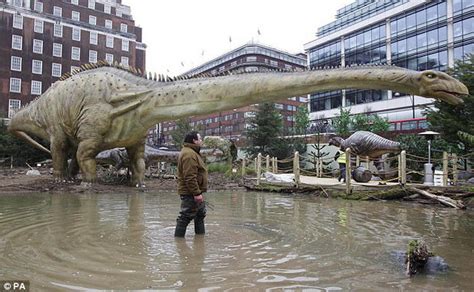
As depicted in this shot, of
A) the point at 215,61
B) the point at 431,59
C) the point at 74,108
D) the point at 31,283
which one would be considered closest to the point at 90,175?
the point at 74,108

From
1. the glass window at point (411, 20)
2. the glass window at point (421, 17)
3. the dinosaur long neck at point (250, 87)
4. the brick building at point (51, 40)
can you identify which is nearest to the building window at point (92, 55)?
the brick building at point (51, 40)

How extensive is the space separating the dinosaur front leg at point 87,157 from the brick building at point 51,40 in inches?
1017

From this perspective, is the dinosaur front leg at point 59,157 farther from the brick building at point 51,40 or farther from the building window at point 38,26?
the building window at point 38,26

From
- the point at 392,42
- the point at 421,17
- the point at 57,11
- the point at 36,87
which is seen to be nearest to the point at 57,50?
the point at 36,87

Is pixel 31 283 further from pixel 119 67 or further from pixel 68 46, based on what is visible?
pixel 68 46

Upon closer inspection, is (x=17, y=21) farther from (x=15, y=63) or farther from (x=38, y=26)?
(x=15, y=63)

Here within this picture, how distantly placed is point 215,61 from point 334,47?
3103cm

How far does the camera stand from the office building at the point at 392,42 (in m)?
30.9

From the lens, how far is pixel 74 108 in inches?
337

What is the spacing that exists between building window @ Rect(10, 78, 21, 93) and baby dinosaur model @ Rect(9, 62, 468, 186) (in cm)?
2596

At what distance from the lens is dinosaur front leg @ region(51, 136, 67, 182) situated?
920 cm

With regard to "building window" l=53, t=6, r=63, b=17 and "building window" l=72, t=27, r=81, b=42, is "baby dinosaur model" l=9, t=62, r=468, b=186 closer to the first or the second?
"building window" l=72, t=27, r=81, b=42

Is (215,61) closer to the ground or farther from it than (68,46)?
farther from it

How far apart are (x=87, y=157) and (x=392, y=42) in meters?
33.3
